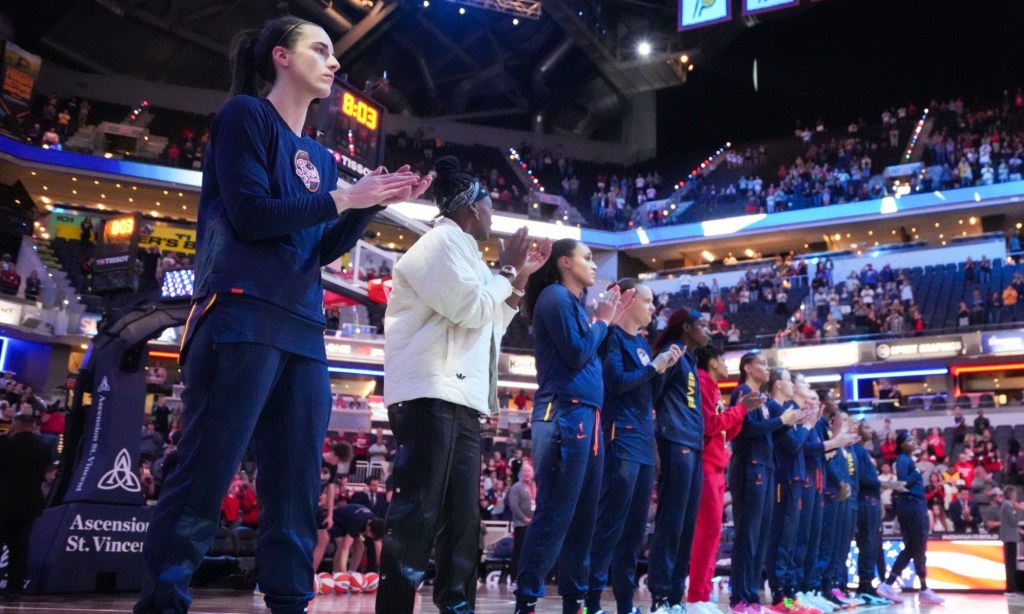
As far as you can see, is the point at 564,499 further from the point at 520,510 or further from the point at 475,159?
the point at 475,159

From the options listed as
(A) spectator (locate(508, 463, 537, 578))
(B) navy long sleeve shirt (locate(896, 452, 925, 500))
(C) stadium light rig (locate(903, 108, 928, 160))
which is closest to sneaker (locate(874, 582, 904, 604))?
(B) navy long sleeve shirt (locate(896, 452, 925, 500))

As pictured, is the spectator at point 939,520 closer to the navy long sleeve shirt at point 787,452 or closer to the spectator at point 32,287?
the navy long sleeve shirt at point 787,452

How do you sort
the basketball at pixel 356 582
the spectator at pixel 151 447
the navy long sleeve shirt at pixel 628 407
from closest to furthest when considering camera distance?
the navy long sleeve shirt at pixel 628 407 < the basketball at pixel 356 582 < the spectator at pixel 151 447

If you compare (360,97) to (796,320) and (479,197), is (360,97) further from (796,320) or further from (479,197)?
(796,320)

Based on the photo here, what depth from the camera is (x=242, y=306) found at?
7.39ft

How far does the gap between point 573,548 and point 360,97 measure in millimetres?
13813

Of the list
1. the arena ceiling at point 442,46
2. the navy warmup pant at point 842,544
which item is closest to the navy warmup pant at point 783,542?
the navy warmup pant at point 842,544

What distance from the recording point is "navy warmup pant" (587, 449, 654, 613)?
4.61 metres

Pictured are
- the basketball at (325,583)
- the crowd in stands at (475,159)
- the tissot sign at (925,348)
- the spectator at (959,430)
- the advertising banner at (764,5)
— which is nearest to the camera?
the basketball at (325,583)

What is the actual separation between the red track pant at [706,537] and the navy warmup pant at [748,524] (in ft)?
1.15

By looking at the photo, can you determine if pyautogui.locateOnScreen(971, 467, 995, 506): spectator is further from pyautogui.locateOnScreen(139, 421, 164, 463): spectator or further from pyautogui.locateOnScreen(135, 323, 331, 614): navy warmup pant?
pyautogui.locateOnScreen(135, 323, 331, 614): navy warmup pant

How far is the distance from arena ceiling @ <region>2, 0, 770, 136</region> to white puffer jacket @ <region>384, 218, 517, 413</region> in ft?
96.6

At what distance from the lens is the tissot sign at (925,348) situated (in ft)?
80.4

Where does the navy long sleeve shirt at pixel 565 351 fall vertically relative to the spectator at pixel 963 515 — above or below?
above
